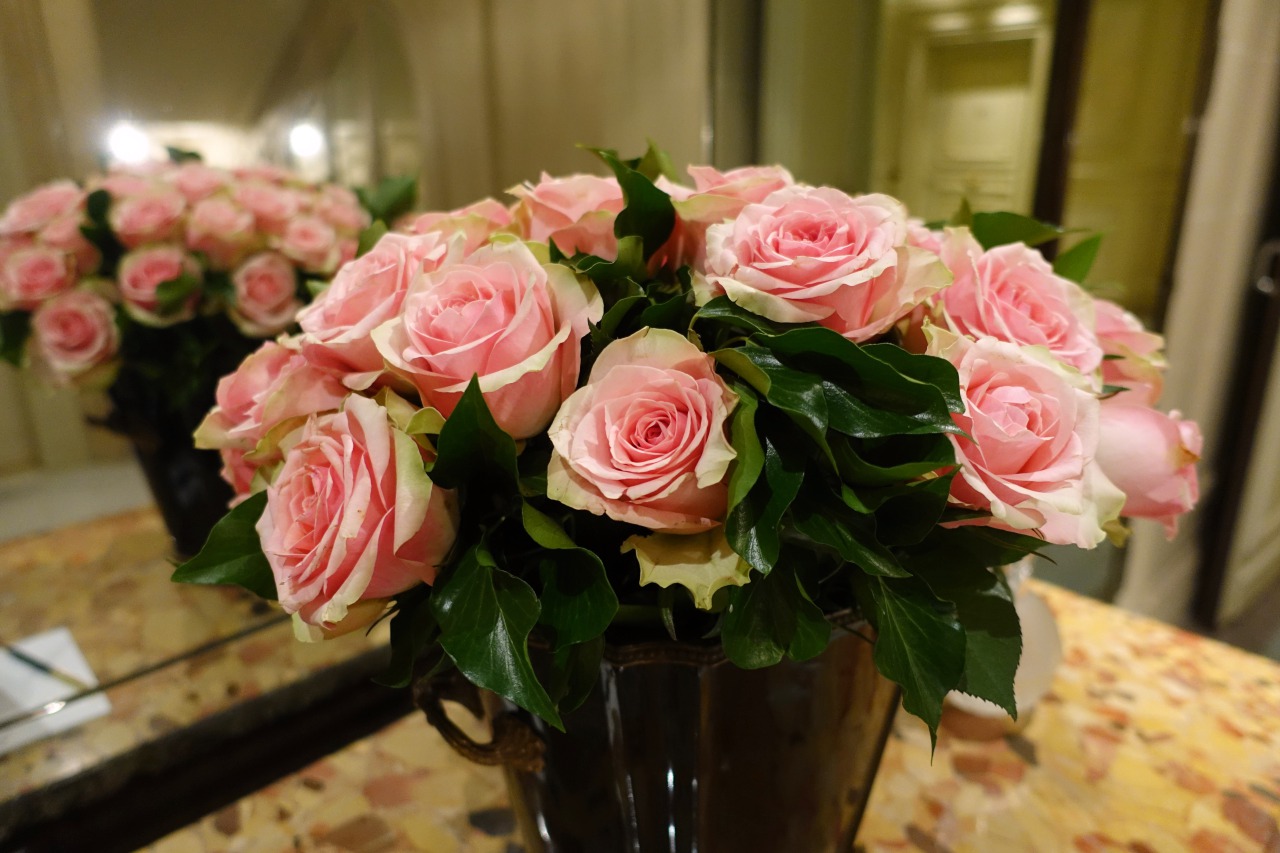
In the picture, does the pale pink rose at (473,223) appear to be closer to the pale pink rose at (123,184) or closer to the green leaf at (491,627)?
the green leaf at (491,627)

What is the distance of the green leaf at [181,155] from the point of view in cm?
69

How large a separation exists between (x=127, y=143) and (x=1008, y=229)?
0.73 m

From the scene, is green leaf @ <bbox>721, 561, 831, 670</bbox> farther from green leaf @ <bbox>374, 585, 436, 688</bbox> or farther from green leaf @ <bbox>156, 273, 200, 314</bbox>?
green leaf @ <bbox>156, 273, 200, 314</bbox>

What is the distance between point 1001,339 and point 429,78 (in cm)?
72

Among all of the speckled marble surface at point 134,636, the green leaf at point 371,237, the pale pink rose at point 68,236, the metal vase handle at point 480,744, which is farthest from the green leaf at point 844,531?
the pale pink rose at point 68,236

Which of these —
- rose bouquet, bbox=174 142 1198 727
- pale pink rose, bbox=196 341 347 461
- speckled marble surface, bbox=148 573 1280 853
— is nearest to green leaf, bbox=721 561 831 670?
rose bouquet, bbox=174 142 1198 727

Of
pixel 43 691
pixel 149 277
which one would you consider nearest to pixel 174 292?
pixel 149 277

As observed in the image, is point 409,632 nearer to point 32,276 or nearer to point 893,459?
point 893,459

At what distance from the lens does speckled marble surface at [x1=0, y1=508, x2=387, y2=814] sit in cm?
65

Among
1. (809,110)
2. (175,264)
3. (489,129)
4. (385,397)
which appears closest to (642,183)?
(385,397)

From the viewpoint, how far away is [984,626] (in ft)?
1.24

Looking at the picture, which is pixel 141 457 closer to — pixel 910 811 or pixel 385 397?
pixel 385 397

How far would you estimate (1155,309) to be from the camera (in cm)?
152

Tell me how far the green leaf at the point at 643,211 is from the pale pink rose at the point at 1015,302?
0.15 metres
